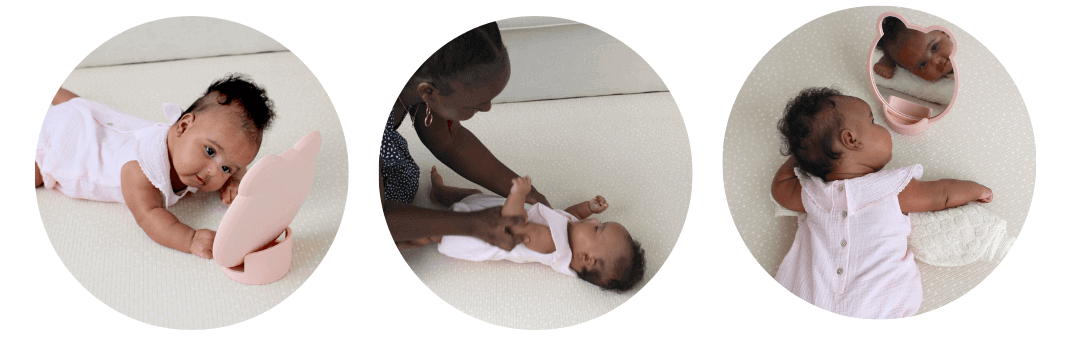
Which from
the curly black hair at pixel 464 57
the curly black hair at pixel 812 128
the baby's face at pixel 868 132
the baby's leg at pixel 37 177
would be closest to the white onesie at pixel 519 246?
the curly black hair at pixel 464 57

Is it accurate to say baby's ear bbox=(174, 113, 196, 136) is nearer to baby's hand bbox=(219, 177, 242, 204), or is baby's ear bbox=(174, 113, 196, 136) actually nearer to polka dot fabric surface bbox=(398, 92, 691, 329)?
baby's hand bbox=(219, 177, 242, 204)

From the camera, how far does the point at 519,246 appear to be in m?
1.84

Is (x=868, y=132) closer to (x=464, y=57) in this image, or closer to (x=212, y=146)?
(x=464, y=57)

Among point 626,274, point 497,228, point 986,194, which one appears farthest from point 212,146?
point 986,194

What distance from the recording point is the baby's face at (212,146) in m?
1.77

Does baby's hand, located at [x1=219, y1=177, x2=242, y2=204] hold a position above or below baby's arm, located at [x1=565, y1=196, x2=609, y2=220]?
below

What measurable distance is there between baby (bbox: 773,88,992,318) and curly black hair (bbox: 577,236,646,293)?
0.38 metres

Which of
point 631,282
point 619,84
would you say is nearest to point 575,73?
point 619,84

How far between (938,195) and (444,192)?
1.19 metres

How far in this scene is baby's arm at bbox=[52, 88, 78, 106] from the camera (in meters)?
1.82

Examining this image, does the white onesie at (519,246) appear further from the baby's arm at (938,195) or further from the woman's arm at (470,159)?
the baby's arm at (938,195)

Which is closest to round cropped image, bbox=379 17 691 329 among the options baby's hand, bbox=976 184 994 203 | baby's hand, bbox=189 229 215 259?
baby's hand, bbox=189 229 215 259

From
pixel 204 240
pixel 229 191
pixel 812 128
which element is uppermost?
pixel 812 128

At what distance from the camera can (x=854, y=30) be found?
2.01 metres
